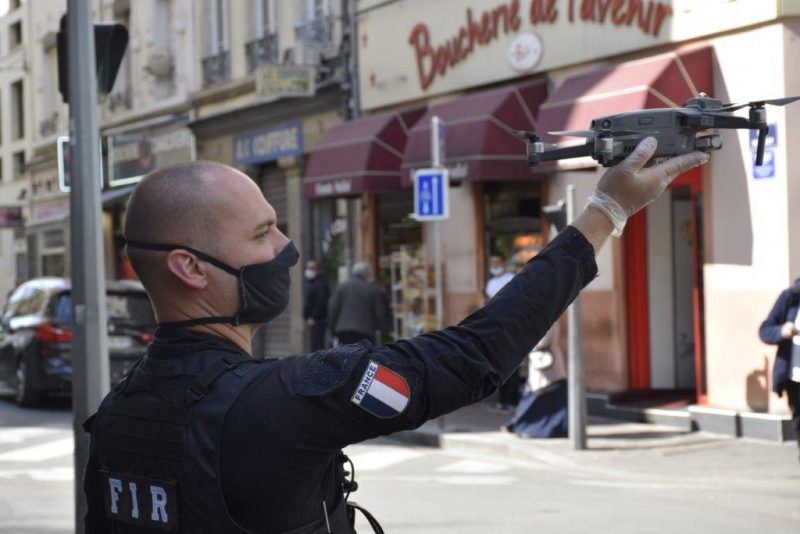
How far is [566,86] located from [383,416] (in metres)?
14.7

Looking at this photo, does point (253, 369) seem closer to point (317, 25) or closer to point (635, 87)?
point (635, 87)

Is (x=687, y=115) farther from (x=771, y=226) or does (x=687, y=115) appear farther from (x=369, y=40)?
(x=369, y=40)

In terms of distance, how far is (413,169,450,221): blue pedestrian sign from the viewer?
48.6 ft

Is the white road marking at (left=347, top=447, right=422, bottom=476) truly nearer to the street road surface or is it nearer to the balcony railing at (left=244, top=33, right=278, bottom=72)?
the street road surface

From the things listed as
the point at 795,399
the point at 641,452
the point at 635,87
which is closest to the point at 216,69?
the point at 635,87

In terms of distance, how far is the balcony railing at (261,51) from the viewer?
25.2 metres

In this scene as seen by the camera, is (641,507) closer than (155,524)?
No

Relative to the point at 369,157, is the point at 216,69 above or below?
above

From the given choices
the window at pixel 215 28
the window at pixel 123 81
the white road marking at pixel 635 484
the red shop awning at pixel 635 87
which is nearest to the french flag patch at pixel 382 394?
the white road marking at pixel 635 484

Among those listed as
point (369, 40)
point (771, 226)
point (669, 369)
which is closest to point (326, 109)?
point (369, 40)

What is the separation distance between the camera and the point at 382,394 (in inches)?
90.4

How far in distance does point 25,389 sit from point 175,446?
17014 millimetres

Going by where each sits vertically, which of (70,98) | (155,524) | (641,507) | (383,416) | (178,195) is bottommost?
(641,507)

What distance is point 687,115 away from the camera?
2.41 meters
